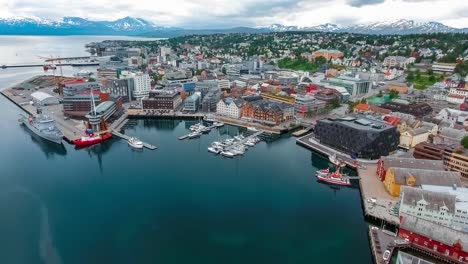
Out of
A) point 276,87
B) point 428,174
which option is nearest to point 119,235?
point 428,174

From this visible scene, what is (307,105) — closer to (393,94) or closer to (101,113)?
(393,94)

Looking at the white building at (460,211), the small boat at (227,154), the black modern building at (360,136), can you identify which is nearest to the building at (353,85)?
the black modern building at (360,136)

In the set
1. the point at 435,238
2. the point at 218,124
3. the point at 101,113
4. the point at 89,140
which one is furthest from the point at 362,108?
the point at 89,140

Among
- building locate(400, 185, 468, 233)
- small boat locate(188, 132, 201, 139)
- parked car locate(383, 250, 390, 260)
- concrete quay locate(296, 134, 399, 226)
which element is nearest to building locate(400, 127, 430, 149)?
concrete quay locate(296, 134, 399, 226)

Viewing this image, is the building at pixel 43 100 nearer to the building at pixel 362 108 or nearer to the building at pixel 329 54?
the building at pixel 362 108

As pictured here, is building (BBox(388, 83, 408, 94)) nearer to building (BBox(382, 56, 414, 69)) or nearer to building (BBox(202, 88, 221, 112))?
building (BBox(382, 56, 414, 69))

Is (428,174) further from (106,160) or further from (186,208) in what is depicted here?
(106,160)
